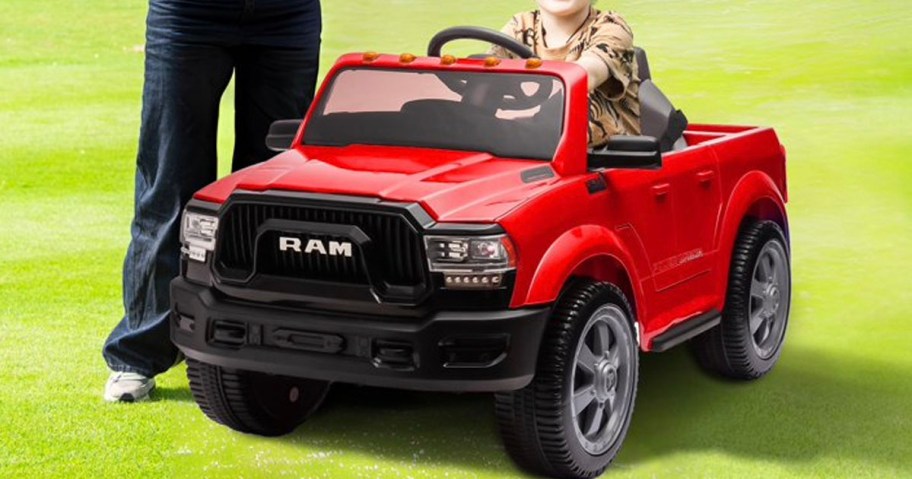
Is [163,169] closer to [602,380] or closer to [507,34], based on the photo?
[507,34]

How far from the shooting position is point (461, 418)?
6078 millimetres

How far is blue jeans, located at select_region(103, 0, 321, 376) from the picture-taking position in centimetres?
636

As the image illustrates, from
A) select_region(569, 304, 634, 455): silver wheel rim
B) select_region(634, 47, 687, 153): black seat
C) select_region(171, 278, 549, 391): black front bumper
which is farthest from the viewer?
select_region(634, 47, 687, 153): black seat

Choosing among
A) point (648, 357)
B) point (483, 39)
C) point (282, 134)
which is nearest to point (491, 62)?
point (483, 39)

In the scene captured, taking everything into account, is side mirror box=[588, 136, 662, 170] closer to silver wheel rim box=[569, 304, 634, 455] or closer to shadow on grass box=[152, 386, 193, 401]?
silver wheel rim box=[569, 304, 634, 455]

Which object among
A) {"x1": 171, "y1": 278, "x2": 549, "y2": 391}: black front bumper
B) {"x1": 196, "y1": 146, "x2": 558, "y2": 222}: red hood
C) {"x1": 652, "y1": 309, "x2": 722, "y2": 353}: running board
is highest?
{"x1": 196, "y1": 146, "x2": 558, "y2": 222}: red hood

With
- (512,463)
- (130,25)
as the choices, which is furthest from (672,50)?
(512,463)

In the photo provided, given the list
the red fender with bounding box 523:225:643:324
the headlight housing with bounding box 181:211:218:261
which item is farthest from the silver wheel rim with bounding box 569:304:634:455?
the headlight housing with bounding box 181:211:218:261

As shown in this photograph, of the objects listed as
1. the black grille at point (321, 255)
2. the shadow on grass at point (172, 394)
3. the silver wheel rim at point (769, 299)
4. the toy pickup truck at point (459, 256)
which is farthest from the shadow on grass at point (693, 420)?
the black grille at point (321, 255)

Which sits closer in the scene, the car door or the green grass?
the green grass

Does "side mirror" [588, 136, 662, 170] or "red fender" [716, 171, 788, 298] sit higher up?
"side mirror" [588, 136, 662, 170]

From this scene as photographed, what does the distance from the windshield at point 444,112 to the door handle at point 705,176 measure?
742 mm

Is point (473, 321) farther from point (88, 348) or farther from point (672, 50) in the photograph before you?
point (672, 50)

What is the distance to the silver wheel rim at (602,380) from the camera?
5301 mm
